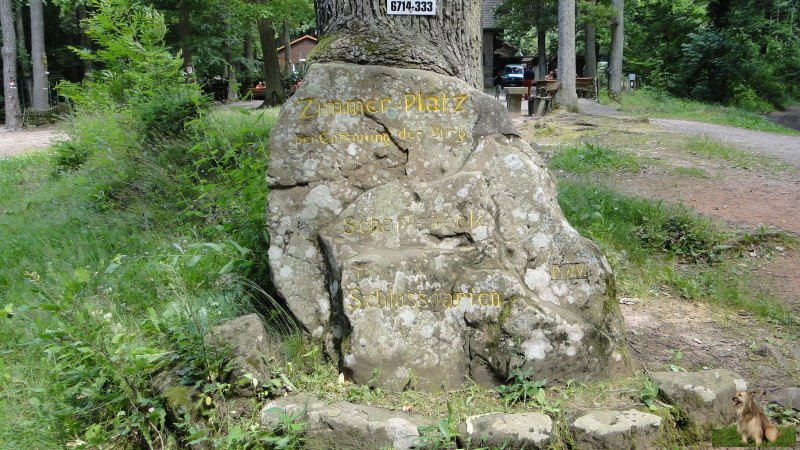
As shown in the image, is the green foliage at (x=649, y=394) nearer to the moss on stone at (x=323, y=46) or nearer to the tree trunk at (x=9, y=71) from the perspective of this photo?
the moss on stone at (x=323, y=46)

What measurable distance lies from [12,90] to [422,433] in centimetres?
2229

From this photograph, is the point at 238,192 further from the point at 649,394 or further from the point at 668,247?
the point at 668,247

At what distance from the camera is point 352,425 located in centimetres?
355

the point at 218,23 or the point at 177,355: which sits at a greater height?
the point at 218,23

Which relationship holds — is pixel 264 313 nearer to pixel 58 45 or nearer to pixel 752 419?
pixel 752 419

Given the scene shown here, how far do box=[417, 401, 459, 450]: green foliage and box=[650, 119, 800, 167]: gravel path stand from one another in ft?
31.0

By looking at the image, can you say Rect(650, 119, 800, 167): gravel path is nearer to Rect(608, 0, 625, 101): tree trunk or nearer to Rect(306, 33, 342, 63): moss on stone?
Rect(608, 0, 625, 101): tree trunk

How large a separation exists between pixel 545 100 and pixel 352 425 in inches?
653

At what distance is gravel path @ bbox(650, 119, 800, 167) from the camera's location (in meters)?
12.2

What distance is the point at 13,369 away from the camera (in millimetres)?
4602

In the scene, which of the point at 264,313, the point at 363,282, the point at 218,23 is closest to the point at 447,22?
the point at 363,282

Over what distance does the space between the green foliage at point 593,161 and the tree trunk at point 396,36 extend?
5324 mm

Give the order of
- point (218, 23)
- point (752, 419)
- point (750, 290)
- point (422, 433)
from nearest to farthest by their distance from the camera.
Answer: point (752, 419) → point (422, 433) → point (750, 290) → point (218, 23)

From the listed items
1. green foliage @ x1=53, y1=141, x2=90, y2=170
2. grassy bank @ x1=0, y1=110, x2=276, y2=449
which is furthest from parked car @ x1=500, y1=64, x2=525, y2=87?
grassy bank @ x1=0, y1=110, x2=276, y2=449
